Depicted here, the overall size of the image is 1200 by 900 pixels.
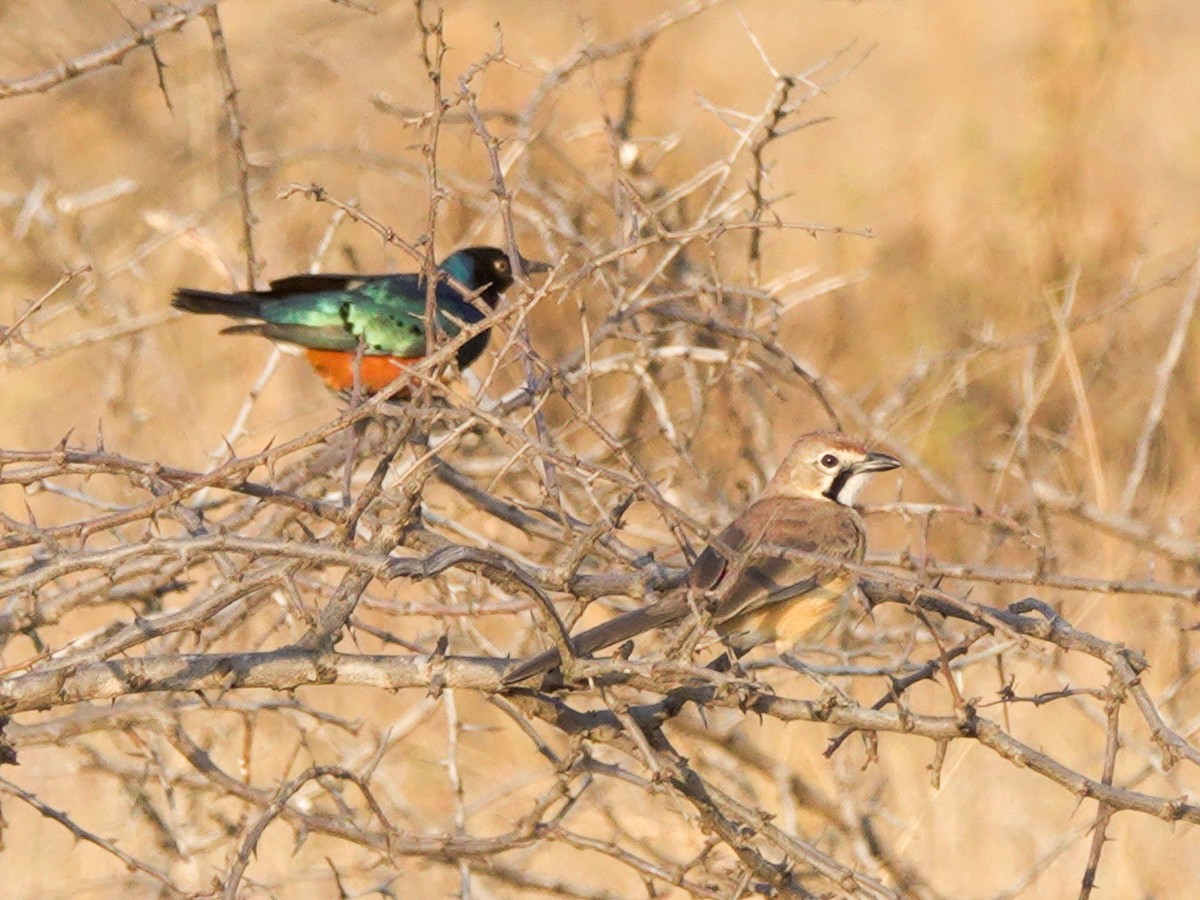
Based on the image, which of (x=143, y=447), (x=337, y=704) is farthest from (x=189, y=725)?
(x=143, y=447)

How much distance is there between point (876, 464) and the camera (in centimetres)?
496

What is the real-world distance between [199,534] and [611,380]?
561cm

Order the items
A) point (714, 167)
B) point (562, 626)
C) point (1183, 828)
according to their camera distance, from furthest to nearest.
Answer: point (1183, 828), point (714, 167), point (562, 626)

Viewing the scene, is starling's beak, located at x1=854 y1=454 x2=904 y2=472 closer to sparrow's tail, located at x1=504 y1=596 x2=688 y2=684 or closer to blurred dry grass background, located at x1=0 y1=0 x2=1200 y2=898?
blurred dry grass background, located at x1=0 y1=0 x2=1200 y2=898

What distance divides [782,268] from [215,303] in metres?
4.13

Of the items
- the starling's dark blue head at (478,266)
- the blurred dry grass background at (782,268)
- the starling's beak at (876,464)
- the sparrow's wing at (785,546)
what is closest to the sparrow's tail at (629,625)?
the sparrow's wing at (785,546)

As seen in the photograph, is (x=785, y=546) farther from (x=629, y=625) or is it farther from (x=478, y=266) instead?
(x=478, y=266)

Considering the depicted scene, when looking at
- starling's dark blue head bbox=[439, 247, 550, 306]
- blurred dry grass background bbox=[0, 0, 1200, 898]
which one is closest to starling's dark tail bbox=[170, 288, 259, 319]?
blurred dry grass background bbox=[0, 0, 1200, 898]

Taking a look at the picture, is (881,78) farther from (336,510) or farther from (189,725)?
(336,510)

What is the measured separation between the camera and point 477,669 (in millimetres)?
3104

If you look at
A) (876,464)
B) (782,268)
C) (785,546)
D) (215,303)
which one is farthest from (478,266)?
(785,546)

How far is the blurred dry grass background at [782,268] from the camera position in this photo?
20.7 ft

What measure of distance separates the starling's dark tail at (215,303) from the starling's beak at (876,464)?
2239mm

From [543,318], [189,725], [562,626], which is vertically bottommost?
[562,626]
